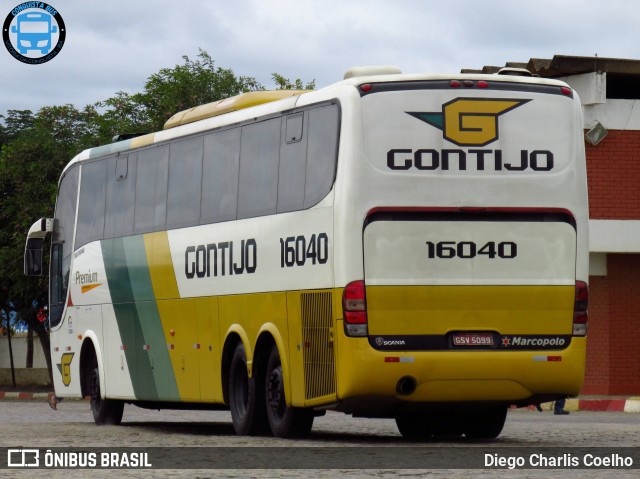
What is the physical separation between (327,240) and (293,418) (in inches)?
87.5

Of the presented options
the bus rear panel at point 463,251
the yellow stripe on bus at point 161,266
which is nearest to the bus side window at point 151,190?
the yellow stripe on bus at point 161,266

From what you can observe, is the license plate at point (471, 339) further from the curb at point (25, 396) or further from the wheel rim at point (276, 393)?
the curb at point (25, 396)

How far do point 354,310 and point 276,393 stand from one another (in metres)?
2.31


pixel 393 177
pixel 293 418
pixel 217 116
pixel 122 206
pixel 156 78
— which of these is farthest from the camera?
pixel 156 78

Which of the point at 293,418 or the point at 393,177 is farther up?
the point at 393,177

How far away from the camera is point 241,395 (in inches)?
718

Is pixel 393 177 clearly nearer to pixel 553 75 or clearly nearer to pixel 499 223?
pixel 499 223

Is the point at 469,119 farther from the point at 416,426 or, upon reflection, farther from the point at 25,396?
the point at 25,396

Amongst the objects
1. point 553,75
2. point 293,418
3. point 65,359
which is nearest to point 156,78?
point 553,75

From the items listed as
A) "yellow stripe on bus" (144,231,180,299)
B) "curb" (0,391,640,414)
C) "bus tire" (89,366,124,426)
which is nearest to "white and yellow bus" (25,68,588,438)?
"yellow stripe on bus" (144,231,180,299)

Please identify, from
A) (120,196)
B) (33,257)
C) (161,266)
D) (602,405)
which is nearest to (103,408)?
(33,257)

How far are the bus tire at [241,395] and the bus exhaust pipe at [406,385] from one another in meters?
2.63

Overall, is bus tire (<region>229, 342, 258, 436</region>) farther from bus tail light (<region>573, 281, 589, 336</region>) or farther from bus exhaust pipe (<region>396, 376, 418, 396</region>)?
bus tail light (<region>573, 281, 589, 336</region>)

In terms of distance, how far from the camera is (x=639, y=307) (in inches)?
1352
